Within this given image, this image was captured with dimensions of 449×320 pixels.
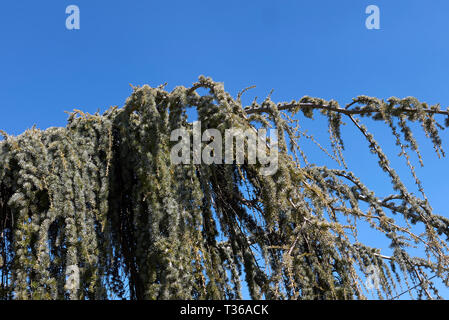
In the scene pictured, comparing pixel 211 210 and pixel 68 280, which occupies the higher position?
pixel 211 210

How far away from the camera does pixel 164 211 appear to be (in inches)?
99.0

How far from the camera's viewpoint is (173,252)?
7.79 feet

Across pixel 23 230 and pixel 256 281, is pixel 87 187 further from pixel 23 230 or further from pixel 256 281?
Answer: pixel 256 281

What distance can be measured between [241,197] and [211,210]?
1.21ft

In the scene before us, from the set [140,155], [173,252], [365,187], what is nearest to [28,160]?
[140,155]

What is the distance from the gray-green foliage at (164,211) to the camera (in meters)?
2.44

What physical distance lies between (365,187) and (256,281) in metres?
1.86

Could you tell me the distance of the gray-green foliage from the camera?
8.01 ft

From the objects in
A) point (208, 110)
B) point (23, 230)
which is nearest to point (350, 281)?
point (208, 110)

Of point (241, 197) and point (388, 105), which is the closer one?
point (388, 105)
